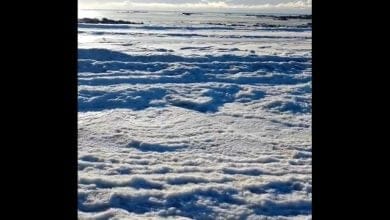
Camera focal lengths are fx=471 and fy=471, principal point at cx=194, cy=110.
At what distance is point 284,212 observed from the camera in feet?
11.9

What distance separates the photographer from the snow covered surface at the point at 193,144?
146 inches

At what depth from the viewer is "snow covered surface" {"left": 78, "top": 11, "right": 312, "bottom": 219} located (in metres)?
3.71

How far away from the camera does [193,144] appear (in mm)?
5559
